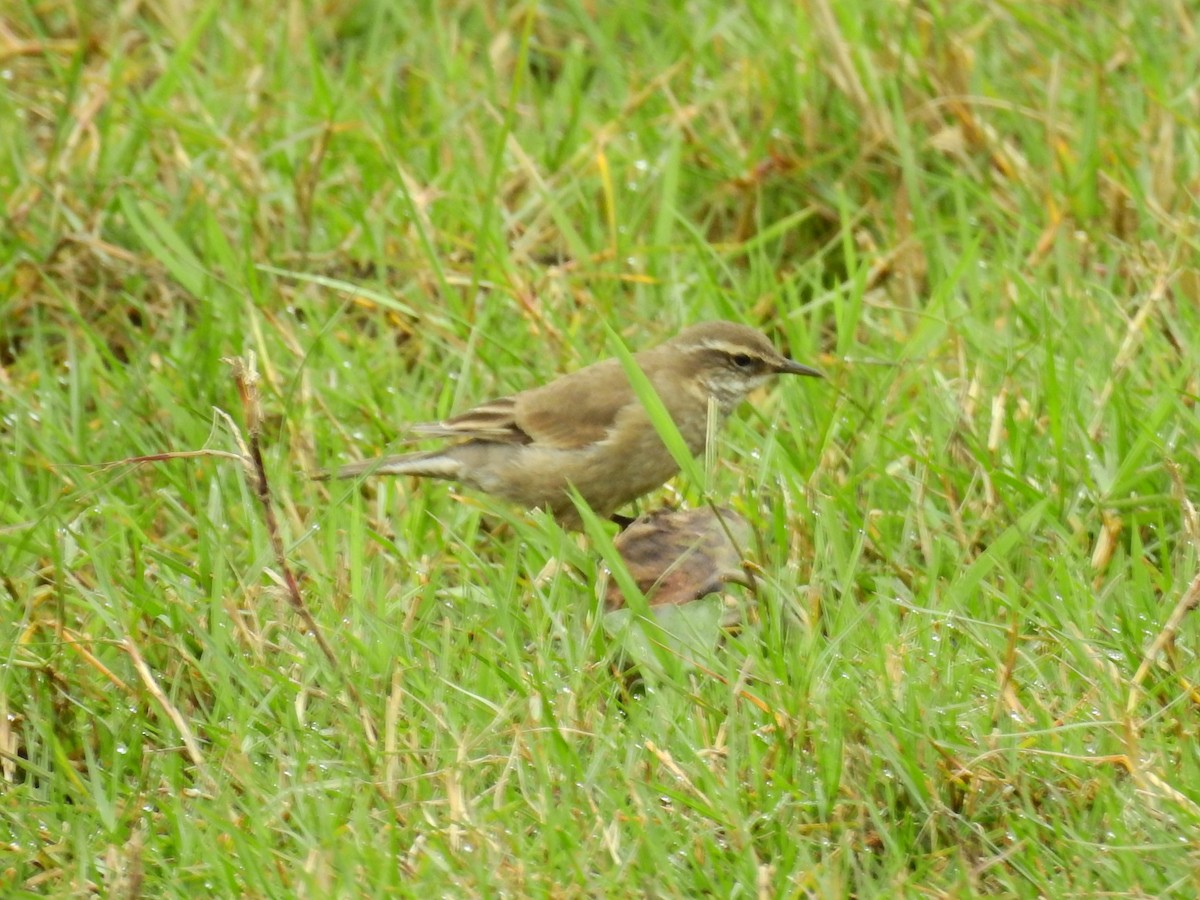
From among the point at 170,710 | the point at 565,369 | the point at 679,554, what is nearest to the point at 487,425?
the point at 565,369

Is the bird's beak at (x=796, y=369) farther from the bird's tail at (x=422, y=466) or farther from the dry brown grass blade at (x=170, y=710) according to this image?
the dry brown grass blade at (x=170, y=710)

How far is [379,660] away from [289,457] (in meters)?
1.54

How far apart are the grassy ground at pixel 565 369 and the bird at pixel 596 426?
153 millimetres

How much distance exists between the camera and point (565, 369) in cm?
668

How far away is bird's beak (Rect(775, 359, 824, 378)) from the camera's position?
6.14 meters

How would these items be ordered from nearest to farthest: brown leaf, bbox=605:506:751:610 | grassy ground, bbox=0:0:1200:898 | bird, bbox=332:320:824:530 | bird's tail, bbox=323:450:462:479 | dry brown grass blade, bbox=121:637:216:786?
1. grassy ground, bbox=0:0:1200:898
2. dry brown grass blade, bbox=121:637:216:786
3. brown leaf, bbox=605:506:751:610
4. bird's tail, bbox=323:450:462:479
5. bird, bbox=332:320:824:530

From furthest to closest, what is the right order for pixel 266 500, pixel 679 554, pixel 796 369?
pixel 796 369 < pixel 679 554 < pixel 266 500

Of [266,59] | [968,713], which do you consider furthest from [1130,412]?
[266,59]

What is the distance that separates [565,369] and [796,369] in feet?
3.01

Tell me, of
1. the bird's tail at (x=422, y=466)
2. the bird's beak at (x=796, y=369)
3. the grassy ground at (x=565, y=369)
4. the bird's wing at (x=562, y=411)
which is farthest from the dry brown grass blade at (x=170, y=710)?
the bird's beak at (x=796, y=369)

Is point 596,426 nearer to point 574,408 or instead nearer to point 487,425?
point 574,408

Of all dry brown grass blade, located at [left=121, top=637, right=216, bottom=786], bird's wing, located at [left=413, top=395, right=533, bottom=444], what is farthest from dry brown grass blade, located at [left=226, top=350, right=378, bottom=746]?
bird's wing, located at [left=413, top=395, right=533, bottom=444]

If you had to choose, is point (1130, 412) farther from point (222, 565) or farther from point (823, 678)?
point (222, 565)

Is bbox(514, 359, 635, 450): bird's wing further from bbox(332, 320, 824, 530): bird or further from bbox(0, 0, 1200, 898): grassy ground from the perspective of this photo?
bbox(0, 0, 1200, 898): grassy ground
